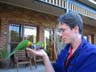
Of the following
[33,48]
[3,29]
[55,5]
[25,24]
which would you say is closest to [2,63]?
[3,29]

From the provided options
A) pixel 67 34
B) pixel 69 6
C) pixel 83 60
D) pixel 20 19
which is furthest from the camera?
pixel 20 19

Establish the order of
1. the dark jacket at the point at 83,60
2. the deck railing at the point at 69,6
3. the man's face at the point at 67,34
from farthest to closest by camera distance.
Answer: the deck railing at the point at 69,6
the man's face at the point at 67,34
the dark jacket at the point at 83,60

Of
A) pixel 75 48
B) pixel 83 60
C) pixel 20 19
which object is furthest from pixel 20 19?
pixel 83 60

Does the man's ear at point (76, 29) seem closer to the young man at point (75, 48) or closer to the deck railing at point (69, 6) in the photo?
the young man at point (75, 48)

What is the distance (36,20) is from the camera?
1404 cm

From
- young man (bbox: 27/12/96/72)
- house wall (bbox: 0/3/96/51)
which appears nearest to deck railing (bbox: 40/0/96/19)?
house wall (bbox: 0/3/96/51)

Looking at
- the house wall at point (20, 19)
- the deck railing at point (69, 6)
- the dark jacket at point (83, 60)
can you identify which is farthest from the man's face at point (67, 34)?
the house wall at point (20, 19)

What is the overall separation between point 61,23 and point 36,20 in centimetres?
1152

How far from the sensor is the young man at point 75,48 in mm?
2373

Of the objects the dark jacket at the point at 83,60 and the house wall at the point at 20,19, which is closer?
the dark jacket at the point at 83,60

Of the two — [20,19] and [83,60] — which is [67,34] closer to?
[83,60]

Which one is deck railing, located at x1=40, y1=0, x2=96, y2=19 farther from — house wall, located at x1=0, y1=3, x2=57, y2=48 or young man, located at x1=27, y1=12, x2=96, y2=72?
young man, located at x1=27, y1=12, x2=96, y2=72

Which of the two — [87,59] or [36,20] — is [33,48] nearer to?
[87,59]

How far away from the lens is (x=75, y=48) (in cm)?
254
